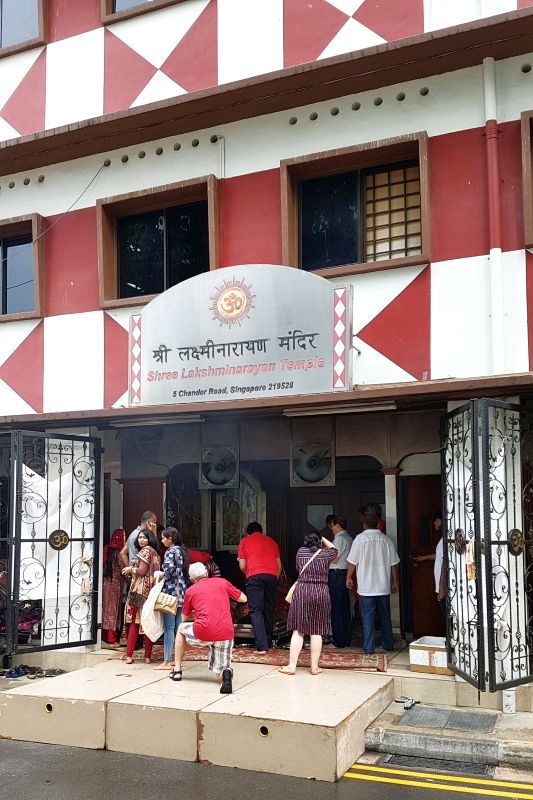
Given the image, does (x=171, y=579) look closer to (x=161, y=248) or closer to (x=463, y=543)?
(x=463, y=543)

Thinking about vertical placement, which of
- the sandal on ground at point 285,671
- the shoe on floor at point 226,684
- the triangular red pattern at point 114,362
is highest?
the triangular red pattern at point 114,362

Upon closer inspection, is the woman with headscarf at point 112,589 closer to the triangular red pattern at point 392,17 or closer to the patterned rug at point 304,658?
the patterned rug at point 304,658

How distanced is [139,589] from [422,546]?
386 centimetres

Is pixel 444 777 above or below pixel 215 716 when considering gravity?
below

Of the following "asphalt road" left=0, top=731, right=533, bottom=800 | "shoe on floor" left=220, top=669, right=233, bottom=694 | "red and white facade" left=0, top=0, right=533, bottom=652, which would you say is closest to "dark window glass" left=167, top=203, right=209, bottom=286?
"red and white facade" left=0, top=0, right=533, bottom=652

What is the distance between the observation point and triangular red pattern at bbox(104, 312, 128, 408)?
11758 mm

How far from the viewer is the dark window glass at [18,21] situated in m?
13.0

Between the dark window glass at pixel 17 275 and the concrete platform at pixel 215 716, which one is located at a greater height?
the dark window glass at pixel 17 275

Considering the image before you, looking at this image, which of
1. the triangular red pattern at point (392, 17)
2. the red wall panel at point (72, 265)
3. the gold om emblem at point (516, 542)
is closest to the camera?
the gold om emblem at point (516, 542)

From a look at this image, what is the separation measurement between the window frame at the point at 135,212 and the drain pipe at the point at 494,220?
3642 mm

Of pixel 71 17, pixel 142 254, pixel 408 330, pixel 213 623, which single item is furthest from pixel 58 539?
pixel 71 17

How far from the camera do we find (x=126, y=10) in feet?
39.8

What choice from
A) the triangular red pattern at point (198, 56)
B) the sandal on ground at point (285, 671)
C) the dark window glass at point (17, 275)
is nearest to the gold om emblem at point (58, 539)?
the sandal on ground at point (285, 671)

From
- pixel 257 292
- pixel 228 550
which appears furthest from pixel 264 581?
pixel 257 292
